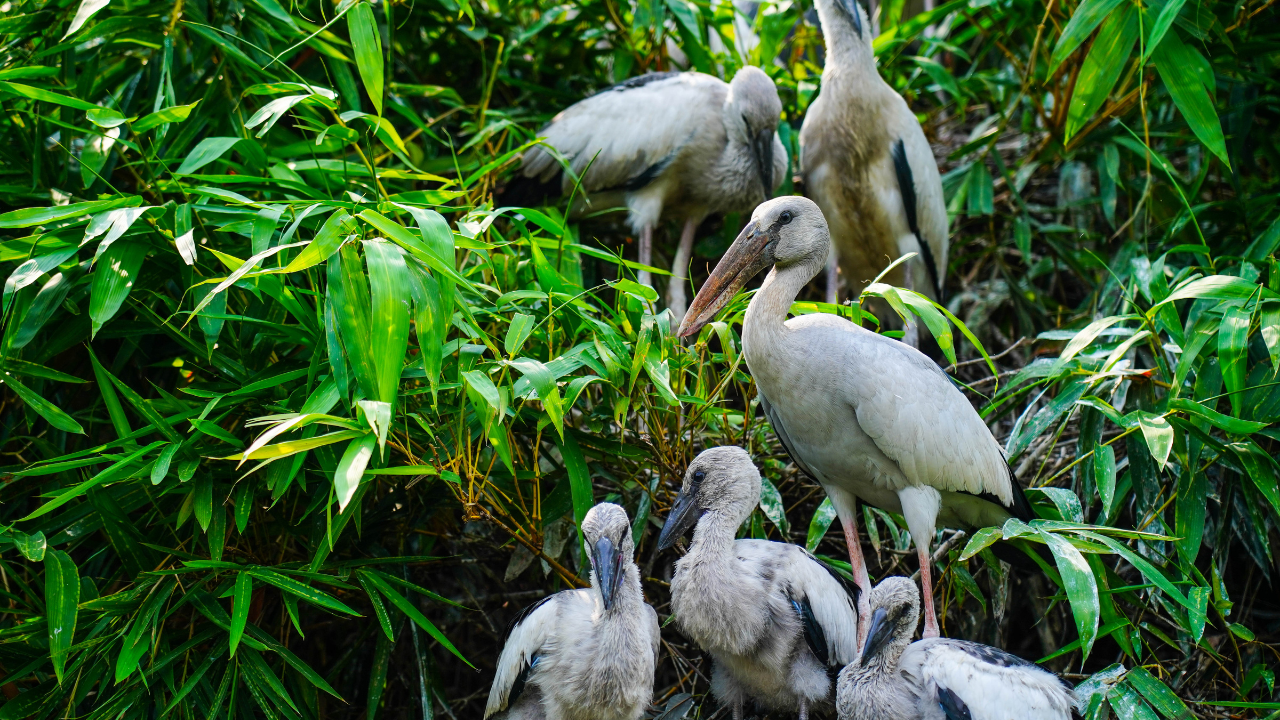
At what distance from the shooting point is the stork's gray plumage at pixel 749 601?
291 centimetres

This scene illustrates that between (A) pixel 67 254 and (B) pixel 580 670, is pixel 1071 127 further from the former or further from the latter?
(A) pixel 67 254

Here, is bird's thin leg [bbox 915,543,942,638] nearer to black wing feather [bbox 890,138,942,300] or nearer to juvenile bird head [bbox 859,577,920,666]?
juvenile bird head [bbox 859,577,920,666]

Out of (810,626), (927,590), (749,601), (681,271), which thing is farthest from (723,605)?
(681,271)

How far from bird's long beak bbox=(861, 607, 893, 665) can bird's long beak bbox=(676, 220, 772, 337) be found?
3.39ft

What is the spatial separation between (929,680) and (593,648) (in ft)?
2.86

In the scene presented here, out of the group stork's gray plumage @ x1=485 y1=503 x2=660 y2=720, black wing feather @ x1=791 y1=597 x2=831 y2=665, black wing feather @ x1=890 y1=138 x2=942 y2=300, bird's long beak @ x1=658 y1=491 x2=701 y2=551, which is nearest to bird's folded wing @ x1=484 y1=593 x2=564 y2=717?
stork's gray plumage @ x1=485 y1=503 x2=660 y2=720

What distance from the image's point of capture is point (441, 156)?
5.12 metres

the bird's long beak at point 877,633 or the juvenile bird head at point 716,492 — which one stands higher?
the juvenile bird head at point 716,492

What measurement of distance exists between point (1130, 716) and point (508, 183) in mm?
3383

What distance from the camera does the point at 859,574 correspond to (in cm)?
335

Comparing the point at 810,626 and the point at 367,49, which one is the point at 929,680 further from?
the point at 367,49

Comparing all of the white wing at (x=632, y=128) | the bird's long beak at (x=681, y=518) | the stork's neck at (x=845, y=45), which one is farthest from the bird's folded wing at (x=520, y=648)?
the stork's neck at (x=845, y=45)

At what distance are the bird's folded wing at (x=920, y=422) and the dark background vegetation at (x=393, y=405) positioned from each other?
176 mm

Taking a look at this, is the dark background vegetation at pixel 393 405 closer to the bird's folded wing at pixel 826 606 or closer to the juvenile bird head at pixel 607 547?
the juvenile bird head at pixel 607 547
